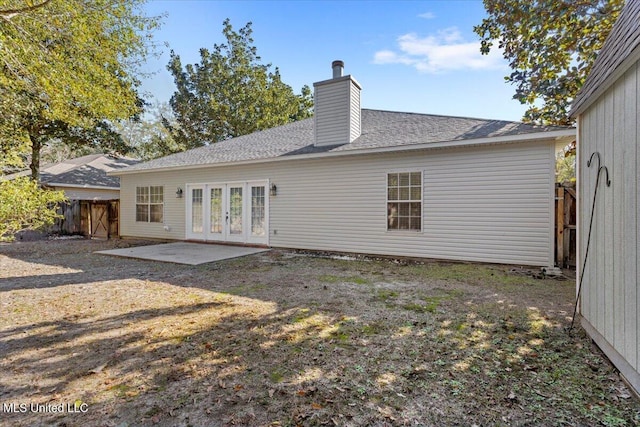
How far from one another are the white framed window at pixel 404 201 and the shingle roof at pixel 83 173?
51.4 feet

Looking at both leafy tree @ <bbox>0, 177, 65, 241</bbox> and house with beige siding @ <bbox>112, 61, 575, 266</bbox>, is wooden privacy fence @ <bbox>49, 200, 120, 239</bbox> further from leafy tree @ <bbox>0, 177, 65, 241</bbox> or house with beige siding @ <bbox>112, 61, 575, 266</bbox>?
leafy tree @ <bbox>0, 177, 65, 241</bbox>

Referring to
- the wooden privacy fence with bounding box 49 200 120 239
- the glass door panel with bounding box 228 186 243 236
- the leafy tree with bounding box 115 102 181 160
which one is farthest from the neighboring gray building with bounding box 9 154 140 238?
the glass door panel with bounding box 228 186 243 236

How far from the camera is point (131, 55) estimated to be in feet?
26.5

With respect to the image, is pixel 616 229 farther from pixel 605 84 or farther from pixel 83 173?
pixel 83 173

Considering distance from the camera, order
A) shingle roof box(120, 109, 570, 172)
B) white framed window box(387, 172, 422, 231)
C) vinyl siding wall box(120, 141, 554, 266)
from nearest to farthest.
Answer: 1. vinyl siding wall box(120, 141, 554, 266)
2. shingle roof box(120, 109, 570, 172)
3. white framed window box(387, 172, 422, 231)

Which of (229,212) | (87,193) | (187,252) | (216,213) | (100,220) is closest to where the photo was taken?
(187,252)

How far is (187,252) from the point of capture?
28.7ft

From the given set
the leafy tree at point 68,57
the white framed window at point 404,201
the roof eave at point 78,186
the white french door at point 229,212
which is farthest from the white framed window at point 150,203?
the white framed window at point 404,201

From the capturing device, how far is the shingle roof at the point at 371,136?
7180mm

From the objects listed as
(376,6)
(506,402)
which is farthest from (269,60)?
(506,402)

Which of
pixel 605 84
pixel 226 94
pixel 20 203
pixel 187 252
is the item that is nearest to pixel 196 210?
pixel 187 252

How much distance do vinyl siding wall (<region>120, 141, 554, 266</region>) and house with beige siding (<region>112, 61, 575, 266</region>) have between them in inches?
0.9

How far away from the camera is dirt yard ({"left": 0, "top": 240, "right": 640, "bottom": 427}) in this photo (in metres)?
2.06

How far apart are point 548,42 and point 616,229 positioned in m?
8.15
